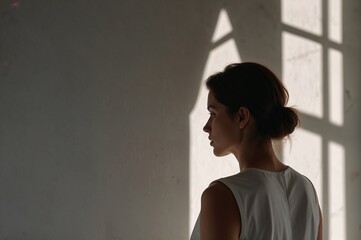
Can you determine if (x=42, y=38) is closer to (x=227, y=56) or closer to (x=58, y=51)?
(x=58, y=51)

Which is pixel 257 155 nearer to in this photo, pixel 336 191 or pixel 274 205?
pixel 274 205

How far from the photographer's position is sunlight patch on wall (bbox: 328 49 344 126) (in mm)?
2688

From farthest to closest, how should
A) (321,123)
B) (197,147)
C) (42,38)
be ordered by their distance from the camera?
(321,123)
(197,147)
(42,38)

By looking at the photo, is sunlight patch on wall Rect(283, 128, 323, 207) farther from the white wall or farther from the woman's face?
the woman's face

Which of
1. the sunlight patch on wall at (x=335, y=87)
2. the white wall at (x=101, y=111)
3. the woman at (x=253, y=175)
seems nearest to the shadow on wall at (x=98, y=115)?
the white wall at (x=101, y=111)

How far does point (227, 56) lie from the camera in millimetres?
2549

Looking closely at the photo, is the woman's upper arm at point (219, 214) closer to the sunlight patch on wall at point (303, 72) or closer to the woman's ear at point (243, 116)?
the woman's ear at point (243, 116)

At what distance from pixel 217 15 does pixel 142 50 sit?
0.41 m

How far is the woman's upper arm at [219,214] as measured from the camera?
1185 mm

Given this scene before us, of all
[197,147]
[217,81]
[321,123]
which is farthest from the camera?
[321,123]

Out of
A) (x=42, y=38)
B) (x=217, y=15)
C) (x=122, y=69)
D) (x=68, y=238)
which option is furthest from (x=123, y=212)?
(x=217, y=15)

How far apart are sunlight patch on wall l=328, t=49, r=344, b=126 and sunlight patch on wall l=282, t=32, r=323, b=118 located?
58 mm

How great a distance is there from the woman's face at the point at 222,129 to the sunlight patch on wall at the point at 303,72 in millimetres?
1330

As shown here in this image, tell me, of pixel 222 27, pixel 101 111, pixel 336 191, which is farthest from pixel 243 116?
pixel 336 191
